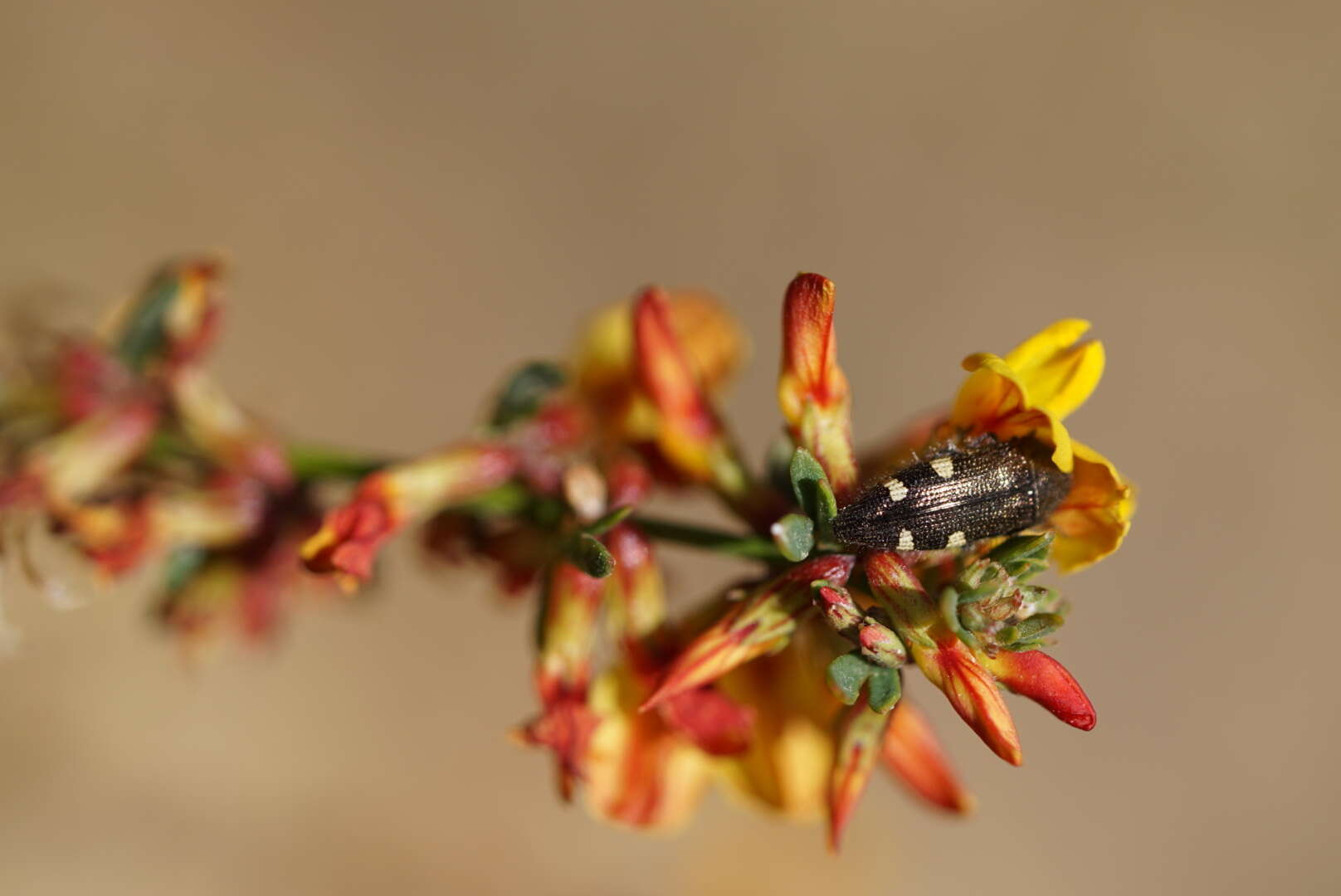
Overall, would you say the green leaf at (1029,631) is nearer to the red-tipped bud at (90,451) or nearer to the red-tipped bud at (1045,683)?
the red-tipped bud at (1045,683)

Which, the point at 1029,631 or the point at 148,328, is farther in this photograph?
the point at 148,328

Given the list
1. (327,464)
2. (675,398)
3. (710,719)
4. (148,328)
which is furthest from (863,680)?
(148,328)

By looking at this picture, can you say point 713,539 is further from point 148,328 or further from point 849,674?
point 148,328

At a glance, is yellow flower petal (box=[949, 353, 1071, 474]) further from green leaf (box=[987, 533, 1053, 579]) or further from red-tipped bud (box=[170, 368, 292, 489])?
red-tipped bud (box=[170, 368, 292, 489])

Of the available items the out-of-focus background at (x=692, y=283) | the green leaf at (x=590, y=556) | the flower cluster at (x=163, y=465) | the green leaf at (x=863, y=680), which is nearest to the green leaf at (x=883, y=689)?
the green leaf at (x=863, y=680)

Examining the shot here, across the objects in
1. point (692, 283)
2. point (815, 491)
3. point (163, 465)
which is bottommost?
point (692, 283)

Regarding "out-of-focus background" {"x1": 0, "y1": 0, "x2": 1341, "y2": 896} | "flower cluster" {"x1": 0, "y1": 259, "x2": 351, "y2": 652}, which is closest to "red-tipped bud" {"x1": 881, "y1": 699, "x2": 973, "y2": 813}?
"flower cluster" {"x1": 0, "y1": 259, "x2": 351, "y2": 652}
